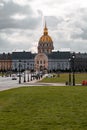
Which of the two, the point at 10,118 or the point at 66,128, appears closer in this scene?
the point at 66,128

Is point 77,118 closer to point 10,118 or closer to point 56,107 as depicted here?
point 10,118

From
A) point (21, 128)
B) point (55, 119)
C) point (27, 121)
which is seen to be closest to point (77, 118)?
point (55, 119)

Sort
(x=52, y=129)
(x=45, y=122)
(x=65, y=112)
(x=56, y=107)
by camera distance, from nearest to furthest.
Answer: (x=52, y=129)
(x=45, y=122)
(x=65, y=112)
(x=56, y=107)

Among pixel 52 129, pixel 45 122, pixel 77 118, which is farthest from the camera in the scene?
pixel 77 118

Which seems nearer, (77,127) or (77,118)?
(77,127)

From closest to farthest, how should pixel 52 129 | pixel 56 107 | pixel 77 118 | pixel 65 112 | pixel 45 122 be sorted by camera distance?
pixel 52 129 → pixel 45 122 → pixel 77 118 → pixel 65 112 → pixel 56 107

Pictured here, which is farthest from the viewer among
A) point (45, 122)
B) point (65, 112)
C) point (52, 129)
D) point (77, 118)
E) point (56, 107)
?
point (56, 107)

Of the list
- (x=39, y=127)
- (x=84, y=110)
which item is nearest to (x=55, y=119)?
(x=39, y=127)

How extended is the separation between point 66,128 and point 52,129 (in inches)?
18.5

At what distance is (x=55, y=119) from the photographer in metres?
14.5

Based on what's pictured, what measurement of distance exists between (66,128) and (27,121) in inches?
75.3

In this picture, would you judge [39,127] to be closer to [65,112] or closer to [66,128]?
[66,128]

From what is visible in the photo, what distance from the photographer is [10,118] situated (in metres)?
14.7

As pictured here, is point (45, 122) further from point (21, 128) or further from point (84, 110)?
point (84, 110)
